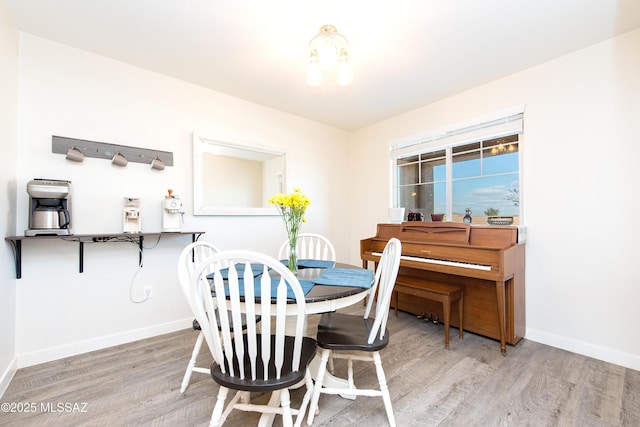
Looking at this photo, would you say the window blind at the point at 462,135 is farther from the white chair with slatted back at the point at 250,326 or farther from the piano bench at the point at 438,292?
the white chair with slatted back at the point at 250,326

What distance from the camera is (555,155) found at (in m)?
2.35

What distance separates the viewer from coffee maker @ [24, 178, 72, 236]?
191 cm

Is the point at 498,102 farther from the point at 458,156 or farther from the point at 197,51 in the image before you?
the point at 197,51

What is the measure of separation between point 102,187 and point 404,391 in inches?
108

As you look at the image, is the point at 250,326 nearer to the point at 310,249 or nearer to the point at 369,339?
the point at 369,339

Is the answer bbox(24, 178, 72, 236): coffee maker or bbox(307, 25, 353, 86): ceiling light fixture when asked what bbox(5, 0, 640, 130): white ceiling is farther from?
bbox(24, 178, 72, 236): coffee maker

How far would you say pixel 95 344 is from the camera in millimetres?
2266

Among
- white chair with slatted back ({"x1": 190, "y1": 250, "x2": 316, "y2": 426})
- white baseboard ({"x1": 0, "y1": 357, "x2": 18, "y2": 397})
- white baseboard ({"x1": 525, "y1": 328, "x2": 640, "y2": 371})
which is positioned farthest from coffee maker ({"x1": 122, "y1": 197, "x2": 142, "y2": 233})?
white baseboard ({"x1": 525, "y1": 328, "x2": 640, "y2": 371})

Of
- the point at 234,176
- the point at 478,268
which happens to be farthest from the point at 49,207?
the point at 478,268

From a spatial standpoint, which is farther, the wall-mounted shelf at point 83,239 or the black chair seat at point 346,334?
the wall-mounted shelf at point 83,239

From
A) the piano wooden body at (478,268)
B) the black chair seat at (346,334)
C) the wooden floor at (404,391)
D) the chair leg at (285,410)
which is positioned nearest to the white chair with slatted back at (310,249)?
the black chair seat at (346,334)

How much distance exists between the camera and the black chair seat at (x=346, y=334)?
141cm

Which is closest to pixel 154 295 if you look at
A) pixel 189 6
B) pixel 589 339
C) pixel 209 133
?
pixel 209 133

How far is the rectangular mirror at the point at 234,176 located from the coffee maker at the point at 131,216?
0.50 metres
